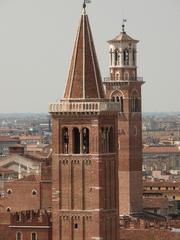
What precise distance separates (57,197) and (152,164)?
301 ft

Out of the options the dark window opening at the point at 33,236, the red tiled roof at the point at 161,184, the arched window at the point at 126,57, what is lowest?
the dark window opening at the point at 33,236

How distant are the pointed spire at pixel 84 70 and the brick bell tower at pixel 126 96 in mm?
24770

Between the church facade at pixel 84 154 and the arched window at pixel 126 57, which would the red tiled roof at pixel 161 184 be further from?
the church facade at pixel 84 154

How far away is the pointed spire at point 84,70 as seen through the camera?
55.7 meters

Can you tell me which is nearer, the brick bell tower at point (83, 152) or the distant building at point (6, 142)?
the brick bell tower at point (83, 152)

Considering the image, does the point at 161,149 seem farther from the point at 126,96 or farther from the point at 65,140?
the point at 65,140

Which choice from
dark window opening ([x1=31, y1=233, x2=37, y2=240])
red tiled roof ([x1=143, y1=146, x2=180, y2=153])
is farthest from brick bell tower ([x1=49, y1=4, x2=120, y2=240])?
red tiled roof ([x1=143, y1=146, x2=180, y2=153])

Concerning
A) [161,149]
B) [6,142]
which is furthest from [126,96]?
[6,142]

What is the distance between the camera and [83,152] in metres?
55.4

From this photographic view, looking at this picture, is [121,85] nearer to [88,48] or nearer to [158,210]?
[158,210]

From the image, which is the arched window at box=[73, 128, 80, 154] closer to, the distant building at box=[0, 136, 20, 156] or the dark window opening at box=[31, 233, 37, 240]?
the dark window opening at box=[31, 233, 37, 240]

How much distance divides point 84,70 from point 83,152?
2.74 meters

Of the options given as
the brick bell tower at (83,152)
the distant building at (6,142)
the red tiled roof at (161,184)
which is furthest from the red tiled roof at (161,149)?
the brick bell tower at (83,152)

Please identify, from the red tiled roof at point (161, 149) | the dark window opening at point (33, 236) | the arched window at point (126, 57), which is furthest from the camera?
the red tiled roof at point (161, 149)
